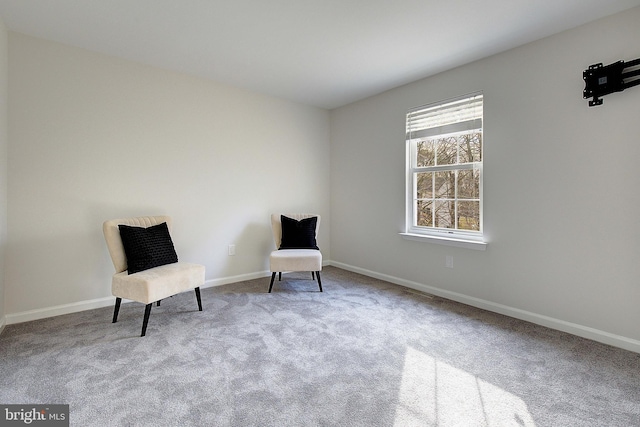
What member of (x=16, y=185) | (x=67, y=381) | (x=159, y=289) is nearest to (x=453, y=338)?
(x=159, y=289)

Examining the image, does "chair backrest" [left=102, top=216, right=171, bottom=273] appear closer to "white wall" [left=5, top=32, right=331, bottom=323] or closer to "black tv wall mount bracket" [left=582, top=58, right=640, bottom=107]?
"white wall" [left=5, top=32, right=331, bottom=323]

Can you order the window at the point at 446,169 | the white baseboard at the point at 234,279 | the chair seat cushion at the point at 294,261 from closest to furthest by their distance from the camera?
the window at the point at 446,169
the chair seat cushion at the point at 294,261
the white baseboard at the point at 234,279

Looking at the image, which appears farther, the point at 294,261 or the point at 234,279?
the point at 234,279

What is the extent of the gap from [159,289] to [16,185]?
156 centimetres

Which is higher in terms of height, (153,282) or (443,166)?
(443,166)

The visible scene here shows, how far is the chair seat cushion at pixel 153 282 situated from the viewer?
242 cm

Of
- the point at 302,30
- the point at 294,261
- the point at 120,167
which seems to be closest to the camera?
the point at 302,30

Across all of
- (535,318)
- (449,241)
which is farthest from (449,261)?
(535,318)

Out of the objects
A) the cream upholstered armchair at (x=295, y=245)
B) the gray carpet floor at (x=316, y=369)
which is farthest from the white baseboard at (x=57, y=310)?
the cream upholstered armchair at (x=295, y=245)

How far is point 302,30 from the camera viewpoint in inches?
100

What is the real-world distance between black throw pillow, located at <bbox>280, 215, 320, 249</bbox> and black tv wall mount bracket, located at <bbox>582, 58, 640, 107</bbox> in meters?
2.87

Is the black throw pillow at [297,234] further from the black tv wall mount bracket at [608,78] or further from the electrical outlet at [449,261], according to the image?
the black tv wall mount bracket at [608,78]

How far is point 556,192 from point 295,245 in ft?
8.69

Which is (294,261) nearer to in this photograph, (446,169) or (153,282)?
(153,282)
